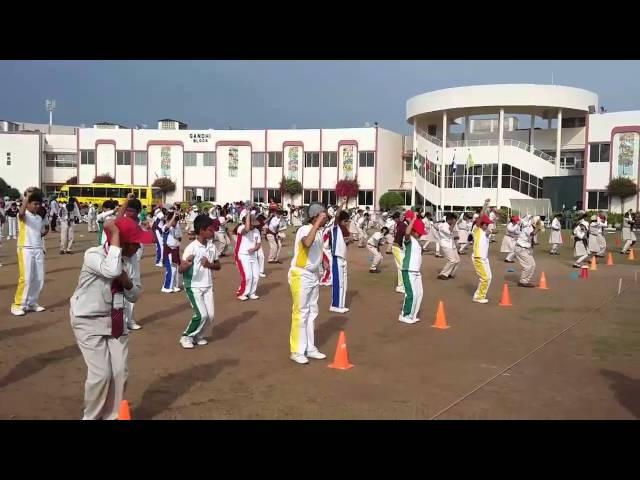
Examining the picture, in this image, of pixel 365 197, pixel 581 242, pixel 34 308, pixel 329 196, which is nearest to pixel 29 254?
pixel 34 308

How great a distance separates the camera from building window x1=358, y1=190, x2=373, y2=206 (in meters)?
55.8

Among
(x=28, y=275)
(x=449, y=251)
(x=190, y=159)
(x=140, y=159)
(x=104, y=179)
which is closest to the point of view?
(x=28, y=275)

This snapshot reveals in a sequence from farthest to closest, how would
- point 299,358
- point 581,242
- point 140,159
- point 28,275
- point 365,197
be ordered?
point 140,159, point 365,197, point 581,242, point 28,275, point 299,358

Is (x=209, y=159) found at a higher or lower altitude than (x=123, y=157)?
Result: lower

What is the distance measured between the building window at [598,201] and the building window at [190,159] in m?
37.2

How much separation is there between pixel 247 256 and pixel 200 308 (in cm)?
426

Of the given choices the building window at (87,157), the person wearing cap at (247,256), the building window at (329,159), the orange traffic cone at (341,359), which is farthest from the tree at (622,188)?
the building window at (87,157)

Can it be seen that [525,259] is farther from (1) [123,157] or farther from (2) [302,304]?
(1) [123,157]

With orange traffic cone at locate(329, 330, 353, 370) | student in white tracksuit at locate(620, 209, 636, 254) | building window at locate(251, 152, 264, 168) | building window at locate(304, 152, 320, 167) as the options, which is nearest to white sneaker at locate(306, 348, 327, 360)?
orange traffic cone at locate(329, 330, 353, 370)

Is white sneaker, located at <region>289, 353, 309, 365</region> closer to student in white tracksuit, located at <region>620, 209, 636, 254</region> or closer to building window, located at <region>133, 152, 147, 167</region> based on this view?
student in white tracksuit, located at <region>620, 209, 636, 254</region>

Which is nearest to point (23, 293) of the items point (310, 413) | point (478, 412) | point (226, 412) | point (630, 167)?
point (226, 412)

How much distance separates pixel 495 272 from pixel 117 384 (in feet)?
47.1

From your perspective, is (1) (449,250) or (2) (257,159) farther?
(2) (257,159)

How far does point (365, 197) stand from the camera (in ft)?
184
